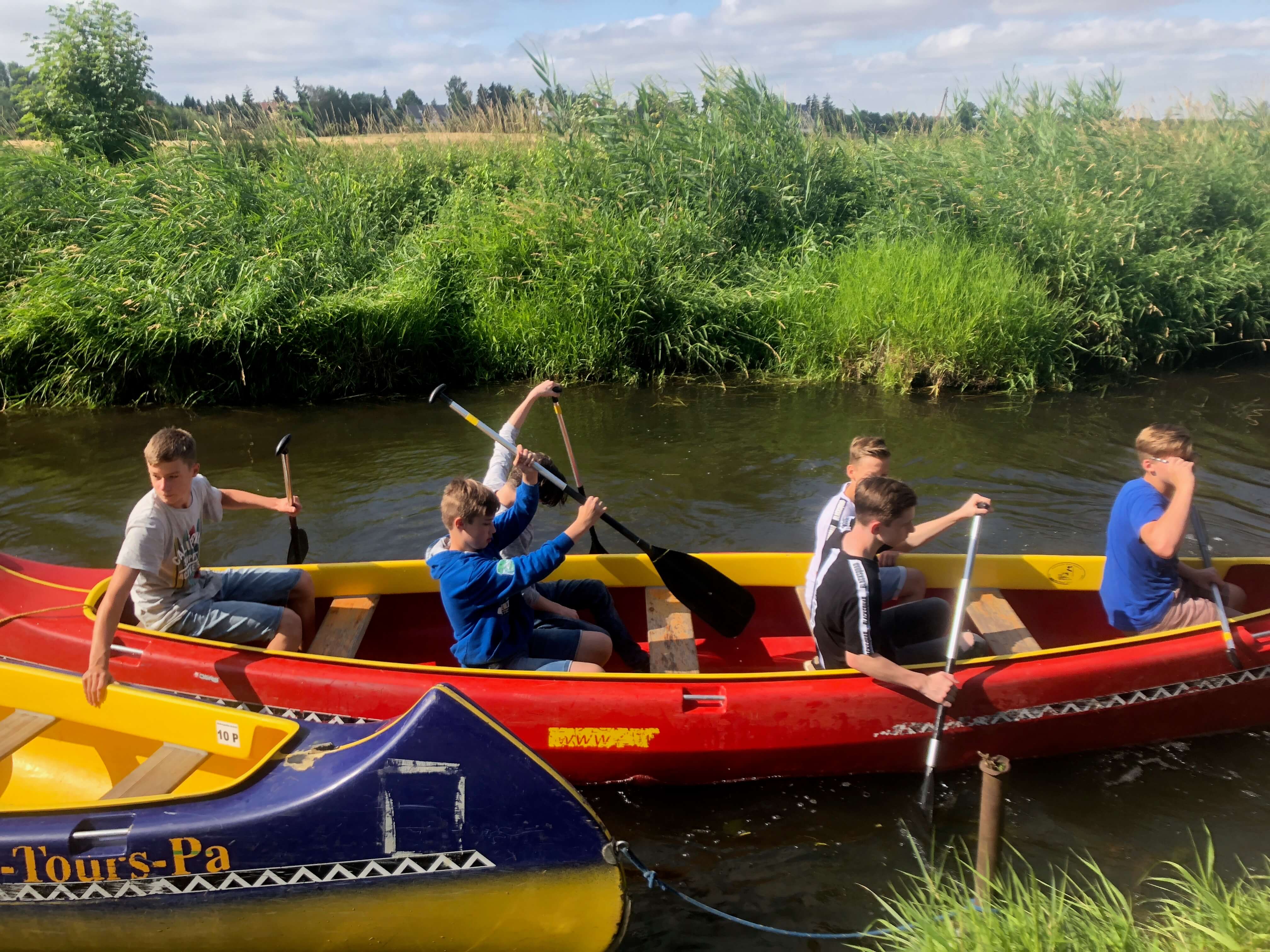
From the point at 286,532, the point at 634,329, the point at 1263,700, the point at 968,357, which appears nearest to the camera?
the point at 1263,700

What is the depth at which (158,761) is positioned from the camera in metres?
3.57

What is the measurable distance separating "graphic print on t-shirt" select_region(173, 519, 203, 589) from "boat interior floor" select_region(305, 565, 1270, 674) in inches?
32.7

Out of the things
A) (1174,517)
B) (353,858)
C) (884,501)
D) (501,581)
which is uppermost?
(884,501)

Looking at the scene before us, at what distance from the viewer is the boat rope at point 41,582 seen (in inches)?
193

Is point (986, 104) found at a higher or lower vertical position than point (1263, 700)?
higher

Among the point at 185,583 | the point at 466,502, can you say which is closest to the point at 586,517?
the point at 466,502

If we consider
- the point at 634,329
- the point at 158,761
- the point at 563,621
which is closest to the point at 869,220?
the point at 634,329

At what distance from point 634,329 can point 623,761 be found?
7804mm

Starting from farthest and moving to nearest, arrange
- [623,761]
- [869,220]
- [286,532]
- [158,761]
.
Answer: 1. [869,220]
2. [286,532]
3. [623,761]
4. [158,761]

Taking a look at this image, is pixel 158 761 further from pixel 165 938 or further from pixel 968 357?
pixel 968 357

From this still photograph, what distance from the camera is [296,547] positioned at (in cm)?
618

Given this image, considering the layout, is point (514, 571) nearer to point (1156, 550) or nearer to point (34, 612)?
point (34, 612)

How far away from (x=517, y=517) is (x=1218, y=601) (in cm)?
327

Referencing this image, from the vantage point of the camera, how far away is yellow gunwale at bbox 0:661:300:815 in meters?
3.13
